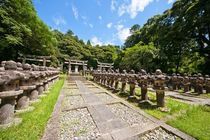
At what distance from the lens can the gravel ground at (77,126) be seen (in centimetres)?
302

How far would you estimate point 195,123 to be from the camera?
12.3 feet

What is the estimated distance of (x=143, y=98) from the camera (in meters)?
6.11

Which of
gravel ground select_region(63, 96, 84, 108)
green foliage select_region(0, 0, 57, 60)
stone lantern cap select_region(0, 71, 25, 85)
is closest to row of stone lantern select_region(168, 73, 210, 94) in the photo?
gravel ground select_region(63, 96, 84, 108)

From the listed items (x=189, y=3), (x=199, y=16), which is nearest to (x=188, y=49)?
(x=199, y=16)

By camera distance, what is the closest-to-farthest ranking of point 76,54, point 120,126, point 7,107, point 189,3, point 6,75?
point 6,75 → point 7,107 → point 120,126 → point 189,3 → point 76,54

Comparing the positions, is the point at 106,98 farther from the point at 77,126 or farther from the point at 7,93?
the point at 7,93

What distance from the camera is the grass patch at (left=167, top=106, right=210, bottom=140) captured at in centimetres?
314

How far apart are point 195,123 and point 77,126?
9.48ft

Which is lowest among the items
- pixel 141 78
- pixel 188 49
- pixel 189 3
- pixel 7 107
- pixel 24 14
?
pixel 7 107

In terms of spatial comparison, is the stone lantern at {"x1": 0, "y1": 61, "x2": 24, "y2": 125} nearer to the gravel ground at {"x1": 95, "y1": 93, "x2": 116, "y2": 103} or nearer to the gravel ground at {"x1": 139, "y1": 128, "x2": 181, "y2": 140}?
the gravel ground at {"x1": 139, "y1": 128, "x2": 181, "y2": 140}

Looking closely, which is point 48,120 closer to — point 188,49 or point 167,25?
point 188,49

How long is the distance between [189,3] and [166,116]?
2094cm

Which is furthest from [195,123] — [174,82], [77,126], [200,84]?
[174,82]

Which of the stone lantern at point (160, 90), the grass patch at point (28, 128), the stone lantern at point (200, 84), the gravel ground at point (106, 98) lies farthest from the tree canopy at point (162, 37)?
the stone lantern at point (160, 90)
